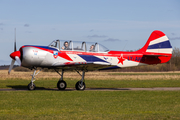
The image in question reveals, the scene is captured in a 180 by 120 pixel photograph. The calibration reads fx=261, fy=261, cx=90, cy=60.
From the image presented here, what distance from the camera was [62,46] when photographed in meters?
20.4

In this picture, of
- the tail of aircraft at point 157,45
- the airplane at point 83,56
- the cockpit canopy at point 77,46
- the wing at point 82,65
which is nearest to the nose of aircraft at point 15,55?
the airplane at point 83,56

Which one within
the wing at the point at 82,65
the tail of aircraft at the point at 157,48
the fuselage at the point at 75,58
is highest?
the tail of aircraft at the point at 157,48

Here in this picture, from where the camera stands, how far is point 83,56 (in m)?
20.6

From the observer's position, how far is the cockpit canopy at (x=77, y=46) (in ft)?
66.9

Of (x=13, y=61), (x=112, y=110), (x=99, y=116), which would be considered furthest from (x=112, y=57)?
(x=99, y=116)

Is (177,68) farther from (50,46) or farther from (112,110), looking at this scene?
(112,110)

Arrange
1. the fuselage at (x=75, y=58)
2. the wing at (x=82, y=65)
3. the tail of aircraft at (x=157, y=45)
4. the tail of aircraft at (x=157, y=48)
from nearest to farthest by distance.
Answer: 1. the wing at (x=82, y=65)
2. the fuselage at (x=75, y=58)
3. the tail of aircraft at (x=157, y=48)
4. the tail of aircraft at (x=157, y=45)

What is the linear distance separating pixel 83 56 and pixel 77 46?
0.95m

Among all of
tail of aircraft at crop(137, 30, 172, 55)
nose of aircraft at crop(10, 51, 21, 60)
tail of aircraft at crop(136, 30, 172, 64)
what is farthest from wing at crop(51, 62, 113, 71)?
tail of aircraft at crop(137, 30, 172, 55)

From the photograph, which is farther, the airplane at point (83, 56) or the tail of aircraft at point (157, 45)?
the tail of aircraft at point (157, 45)

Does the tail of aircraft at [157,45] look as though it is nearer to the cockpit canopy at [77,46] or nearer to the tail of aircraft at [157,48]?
the tail of aircraft at [157,48]

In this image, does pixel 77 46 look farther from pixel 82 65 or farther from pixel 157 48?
pixel 157 48

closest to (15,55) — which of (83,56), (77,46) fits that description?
(77,46)

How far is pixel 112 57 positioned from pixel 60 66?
455 centimetres
